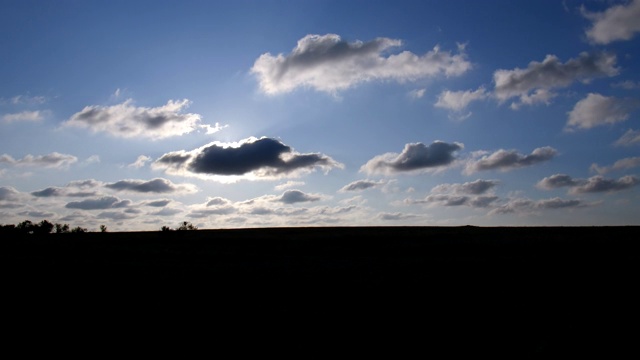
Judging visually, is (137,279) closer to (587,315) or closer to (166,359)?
(166,359)

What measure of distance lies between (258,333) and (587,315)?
10404mm

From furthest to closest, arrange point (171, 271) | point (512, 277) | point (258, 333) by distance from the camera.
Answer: point (171, 271)
point (512, 277)
point (258, 333)

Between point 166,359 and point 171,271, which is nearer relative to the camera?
point 166,359

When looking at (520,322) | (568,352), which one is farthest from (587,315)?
(568,352)

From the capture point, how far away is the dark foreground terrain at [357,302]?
14953mm

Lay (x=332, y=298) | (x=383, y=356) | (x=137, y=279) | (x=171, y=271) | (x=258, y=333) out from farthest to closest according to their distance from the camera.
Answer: (x=171, y=271) → (x=137, y=279) → (x=332, y=298) → (x=258, y=333) → (x=383, y=356)

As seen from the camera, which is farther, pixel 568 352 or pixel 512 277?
pixel 512 277

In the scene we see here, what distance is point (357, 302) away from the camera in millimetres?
19781

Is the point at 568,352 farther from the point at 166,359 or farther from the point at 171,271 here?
the point at 171,271

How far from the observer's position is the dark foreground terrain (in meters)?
15.0

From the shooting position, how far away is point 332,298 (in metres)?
20.4

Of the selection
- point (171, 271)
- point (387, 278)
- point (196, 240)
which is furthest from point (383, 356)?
point (196, 240)

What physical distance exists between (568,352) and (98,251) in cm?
3880

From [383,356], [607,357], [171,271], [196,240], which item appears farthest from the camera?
[196,240]
